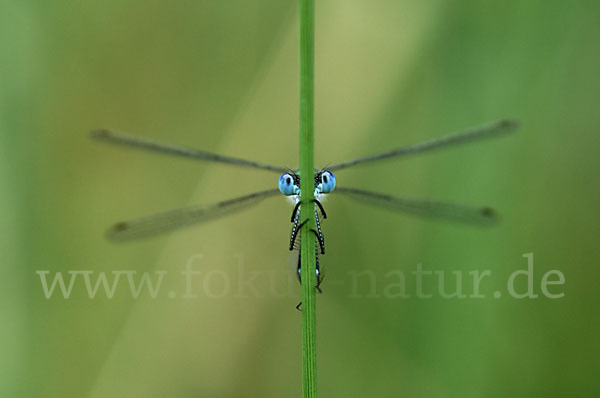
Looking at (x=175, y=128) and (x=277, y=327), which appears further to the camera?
(x=175, y=128)

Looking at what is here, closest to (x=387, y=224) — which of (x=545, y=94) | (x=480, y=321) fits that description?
(x=480, y=321)

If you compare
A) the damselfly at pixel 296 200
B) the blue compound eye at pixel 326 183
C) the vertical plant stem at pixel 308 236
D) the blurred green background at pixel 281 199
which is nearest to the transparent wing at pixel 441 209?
the damselfly at pixel 296 200

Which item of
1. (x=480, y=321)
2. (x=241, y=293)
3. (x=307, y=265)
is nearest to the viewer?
(x=307, y=265)

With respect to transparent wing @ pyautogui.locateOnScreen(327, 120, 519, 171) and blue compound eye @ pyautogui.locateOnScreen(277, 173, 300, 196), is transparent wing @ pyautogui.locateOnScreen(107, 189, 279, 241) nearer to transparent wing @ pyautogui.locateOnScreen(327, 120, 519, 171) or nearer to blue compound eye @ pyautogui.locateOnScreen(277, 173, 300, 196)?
blue compound eye @ pyautogui.locateOnScreen(277, 173, 300, 196)

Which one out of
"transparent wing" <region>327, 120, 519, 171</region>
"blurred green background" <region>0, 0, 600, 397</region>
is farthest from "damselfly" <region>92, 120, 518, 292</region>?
"blurred green background" <region>0, 0, 600, 397</region>

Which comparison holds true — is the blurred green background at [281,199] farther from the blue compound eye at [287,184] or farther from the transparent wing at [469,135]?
the transparent wing at [469,135]

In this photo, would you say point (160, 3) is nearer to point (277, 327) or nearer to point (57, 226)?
point (57, 226)
